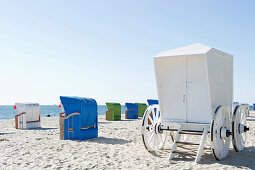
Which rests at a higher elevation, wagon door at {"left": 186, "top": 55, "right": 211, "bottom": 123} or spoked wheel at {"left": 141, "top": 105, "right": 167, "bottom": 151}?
wagon door at {"left": 186, "top": 55, "right": 211, "bottom": 123}

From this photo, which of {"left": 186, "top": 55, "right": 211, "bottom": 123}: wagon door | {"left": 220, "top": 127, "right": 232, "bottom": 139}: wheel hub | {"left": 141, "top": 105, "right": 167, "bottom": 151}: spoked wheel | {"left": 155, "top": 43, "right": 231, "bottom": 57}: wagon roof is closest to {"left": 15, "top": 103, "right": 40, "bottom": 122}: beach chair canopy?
{"left": 141, "top": 105, "right": 167, "bottom": 151}: spoked wheel

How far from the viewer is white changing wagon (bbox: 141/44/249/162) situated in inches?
249

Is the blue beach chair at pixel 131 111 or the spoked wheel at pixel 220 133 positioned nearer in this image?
the spoked wheel at pixel 220 133

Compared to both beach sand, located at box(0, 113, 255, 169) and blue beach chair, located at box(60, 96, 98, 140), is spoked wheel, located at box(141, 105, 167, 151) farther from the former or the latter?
blue beach chair, located at box(60, 96, 98, 140)

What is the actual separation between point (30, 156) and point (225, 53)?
5.75 m

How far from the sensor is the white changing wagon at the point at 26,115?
48.2 feet

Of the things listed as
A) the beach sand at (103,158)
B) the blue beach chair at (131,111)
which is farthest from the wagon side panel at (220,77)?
the blue beach chair at (131,111)

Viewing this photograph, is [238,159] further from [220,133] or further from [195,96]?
[195,96]

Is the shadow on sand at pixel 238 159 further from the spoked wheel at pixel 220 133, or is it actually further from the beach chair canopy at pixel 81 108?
the beach chair canopy at pixel 81 108

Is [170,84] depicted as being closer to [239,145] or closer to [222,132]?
[222,132]

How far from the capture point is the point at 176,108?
6.96m

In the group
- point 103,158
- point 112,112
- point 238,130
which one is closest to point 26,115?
point 112,112

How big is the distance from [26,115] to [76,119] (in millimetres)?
6218

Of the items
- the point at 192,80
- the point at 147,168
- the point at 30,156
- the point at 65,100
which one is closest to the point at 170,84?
the point at 192,80
